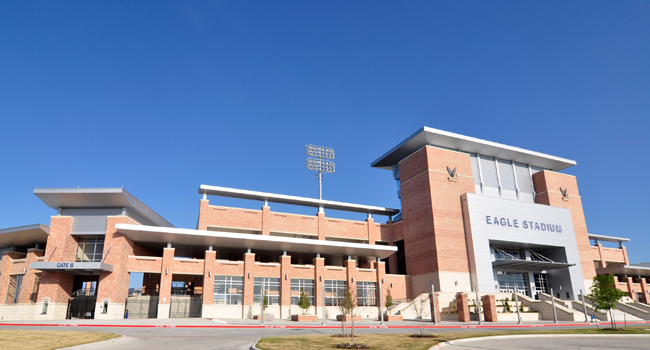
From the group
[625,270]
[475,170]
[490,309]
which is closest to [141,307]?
[490,309]

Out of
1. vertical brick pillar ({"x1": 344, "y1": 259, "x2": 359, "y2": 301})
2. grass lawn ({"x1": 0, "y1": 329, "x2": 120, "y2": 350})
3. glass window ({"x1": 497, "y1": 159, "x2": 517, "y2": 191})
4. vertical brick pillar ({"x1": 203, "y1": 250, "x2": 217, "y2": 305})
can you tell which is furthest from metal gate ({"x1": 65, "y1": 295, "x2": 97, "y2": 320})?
glass window ({"x1": 497, "y1": 159, "x2": 517, "y2": 191})

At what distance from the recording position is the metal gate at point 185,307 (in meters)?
39.7

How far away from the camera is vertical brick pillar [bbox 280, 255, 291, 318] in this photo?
138 ft

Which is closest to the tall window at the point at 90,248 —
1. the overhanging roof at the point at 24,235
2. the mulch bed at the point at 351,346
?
the overhanging roof at the point at 24,235

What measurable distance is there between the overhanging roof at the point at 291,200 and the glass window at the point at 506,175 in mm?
15016

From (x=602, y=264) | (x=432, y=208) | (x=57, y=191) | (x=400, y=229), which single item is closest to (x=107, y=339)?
(x=57, y=191)

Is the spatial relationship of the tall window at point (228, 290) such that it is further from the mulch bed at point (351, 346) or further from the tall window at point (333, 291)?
the mulch bed at point (351, 346)

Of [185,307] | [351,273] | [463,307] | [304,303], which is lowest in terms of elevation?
[463,307]

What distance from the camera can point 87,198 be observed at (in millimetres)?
40500

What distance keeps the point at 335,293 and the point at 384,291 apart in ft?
19.3

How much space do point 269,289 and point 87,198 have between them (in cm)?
1953

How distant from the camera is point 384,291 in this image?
47.9 m

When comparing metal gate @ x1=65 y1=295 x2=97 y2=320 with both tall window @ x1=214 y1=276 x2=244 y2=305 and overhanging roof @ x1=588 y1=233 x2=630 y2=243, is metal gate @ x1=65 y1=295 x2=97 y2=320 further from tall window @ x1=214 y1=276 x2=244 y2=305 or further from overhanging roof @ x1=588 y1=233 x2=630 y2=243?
overhanging roof @ x1=588 y1=233 x2=630 y2=243

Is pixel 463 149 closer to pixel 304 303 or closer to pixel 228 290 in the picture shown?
pixel 304 303
